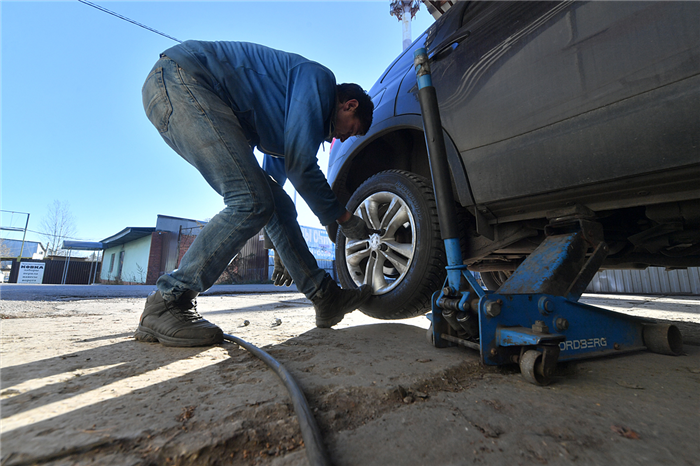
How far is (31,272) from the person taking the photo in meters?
19.8

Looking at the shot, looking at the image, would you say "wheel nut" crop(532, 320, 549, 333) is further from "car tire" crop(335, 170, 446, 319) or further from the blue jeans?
the blue jeans

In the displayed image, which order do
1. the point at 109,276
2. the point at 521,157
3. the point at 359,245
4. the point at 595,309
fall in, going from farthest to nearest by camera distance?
1. the point at 109,276
2. the point at 359,245
3. the point at 521,157
4. the point at 595,309

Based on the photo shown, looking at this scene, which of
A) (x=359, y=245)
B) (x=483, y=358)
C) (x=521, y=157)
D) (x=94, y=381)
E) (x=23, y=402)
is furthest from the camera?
(x=359, y=245)

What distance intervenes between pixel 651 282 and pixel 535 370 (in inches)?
356

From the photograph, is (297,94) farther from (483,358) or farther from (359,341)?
(483,358)

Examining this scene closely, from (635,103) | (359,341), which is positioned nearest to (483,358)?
(359,341)

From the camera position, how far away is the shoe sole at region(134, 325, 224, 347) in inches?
58.8

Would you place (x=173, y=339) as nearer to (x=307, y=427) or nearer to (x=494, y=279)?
(x=307, y=427)

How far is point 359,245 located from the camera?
2.29 m

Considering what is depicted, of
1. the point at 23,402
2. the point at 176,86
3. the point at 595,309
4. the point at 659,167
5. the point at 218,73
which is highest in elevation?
the point at 218,73

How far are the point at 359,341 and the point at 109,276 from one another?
3282cm

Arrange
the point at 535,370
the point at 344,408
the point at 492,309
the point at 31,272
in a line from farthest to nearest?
the point at 31,272
the point at 492,309
the point at 535,370
the point at 344,408

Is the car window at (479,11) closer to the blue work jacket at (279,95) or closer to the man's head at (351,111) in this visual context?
the man's head at (351,111)

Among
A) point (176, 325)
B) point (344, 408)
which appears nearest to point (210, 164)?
point (176, 325)
